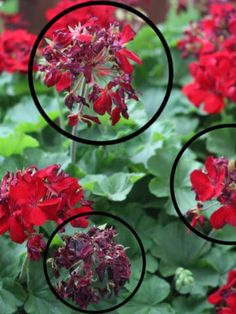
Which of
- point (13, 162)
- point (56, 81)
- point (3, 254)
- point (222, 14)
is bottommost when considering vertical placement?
point (3, 254)

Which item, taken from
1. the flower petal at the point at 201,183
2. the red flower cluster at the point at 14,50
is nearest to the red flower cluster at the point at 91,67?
the flower petal at the point at 201,183

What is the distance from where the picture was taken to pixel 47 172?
94cm

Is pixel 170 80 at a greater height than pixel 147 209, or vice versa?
pixel 170 80

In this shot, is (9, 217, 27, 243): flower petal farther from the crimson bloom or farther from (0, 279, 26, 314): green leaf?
(0, 279, 26, 314): green leaf

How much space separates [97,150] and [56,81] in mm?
418

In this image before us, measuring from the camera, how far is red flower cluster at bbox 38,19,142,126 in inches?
35.7

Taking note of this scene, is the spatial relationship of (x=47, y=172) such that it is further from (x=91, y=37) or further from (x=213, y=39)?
(x=213, y=39)

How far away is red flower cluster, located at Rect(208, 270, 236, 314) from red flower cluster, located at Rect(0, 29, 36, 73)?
777 mm

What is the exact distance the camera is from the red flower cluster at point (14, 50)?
65.3 inches

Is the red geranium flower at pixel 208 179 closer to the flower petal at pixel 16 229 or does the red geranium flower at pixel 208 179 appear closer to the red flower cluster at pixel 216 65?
the flower petal at pixel 16 229

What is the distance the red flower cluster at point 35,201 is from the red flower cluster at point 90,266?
27mm

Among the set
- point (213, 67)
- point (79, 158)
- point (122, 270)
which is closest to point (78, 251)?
point (122, 270)

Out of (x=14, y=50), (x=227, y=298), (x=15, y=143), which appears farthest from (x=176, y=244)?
(x=14, y=50)

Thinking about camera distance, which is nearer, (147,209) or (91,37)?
(91,37)
